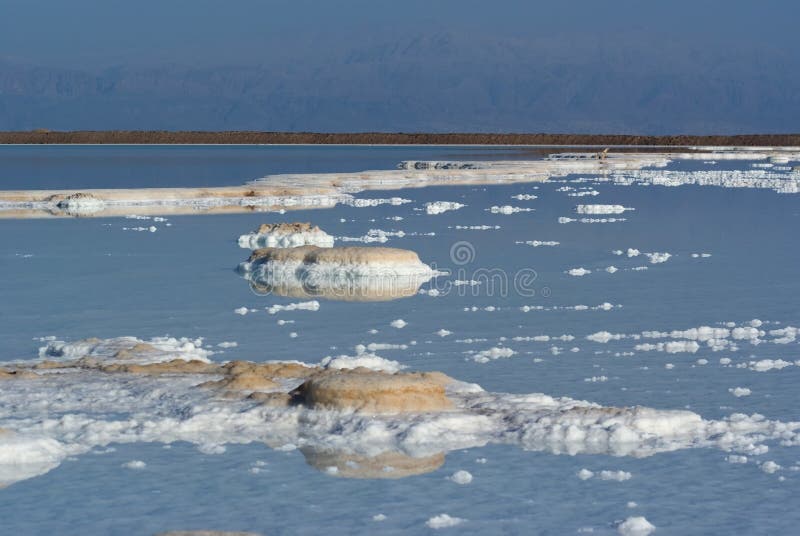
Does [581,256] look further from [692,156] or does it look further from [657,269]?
A: [692,156]

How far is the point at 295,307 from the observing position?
12.7 meters

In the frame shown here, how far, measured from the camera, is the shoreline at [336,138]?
110250 mm

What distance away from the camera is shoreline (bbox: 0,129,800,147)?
362 ft

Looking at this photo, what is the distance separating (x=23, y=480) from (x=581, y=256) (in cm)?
1169

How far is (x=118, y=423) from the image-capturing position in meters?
7.53

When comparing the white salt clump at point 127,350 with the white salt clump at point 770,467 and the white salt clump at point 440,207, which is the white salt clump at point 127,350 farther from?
the white salt clump at point 440,207

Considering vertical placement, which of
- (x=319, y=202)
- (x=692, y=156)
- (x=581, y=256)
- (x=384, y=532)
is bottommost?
(x=384, y=532)

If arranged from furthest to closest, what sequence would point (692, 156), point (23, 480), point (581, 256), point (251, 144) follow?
point (251, 144) → point (692, 156) → point (581, 256) → point (23, 480)

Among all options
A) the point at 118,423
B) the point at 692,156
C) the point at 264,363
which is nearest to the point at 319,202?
the point at 264,363

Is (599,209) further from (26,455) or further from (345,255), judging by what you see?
(26,455)

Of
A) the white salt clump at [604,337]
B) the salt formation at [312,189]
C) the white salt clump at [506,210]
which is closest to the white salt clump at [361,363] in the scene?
the white salt clump at [604,337]

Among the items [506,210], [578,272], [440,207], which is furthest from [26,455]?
[440,207]

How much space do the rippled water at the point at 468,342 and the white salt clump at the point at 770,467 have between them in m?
0.02

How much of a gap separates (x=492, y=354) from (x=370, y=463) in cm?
325
